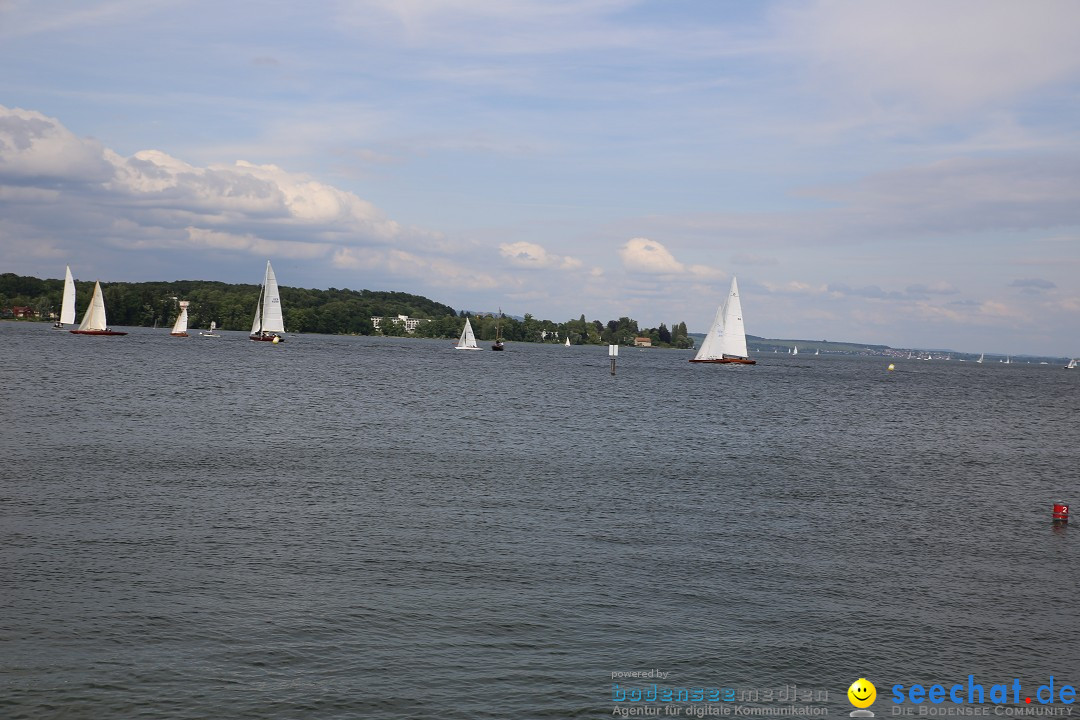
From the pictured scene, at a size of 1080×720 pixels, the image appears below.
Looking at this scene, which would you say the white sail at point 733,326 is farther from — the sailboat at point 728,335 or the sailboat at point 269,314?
the sailboat at point 269,314

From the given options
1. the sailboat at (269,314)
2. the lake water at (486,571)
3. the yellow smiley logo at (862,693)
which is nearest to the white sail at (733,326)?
the sailboat at (269,314)

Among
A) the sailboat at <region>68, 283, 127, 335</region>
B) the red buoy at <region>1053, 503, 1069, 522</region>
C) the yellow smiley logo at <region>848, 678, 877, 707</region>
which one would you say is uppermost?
the sailboat at <region>68, 283, 127, 335</region>

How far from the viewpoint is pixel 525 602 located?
19891 mm

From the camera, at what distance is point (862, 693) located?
15.9 meters

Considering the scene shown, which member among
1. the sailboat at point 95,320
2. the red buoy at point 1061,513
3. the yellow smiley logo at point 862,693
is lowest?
the yellow smiley logo at point 862,693

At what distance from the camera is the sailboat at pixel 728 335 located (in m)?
153

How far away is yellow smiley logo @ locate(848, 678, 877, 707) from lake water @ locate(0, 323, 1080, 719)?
31 centimetres

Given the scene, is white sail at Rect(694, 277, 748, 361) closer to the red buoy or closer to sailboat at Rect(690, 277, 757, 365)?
sailboat at Rect(690, 277, 757, 365)

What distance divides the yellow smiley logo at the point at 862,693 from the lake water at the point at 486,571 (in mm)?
309

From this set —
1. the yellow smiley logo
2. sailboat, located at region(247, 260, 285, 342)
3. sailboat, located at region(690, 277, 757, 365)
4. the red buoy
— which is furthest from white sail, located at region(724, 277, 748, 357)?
the yellow smiley logo

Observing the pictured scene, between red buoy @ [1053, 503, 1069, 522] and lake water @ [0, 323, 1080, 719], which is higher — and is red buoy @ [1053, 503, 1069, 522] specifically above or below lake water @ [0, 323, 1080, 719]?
above

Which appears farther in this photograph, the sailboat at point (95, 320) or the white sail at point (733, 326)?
the sailboat at point (95, 320)

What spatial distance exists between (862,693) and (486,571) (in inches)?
368

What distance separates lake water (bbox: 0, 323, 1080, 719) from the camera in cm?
1586
